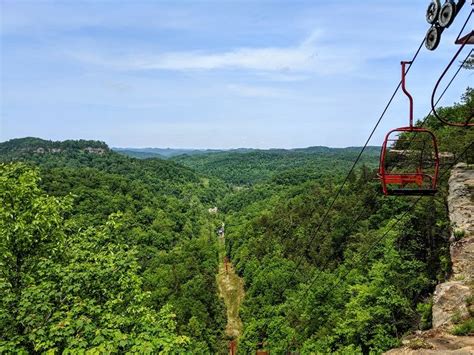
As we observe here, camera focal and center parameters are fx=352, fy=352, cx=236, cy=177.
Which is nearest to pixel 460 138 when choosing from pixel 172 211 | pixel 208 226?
pixel 172 211

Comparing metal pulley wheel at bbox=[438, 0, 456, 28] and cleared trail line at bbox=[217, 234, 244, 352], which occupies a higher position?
metal pulley wheel at bbox=[438, 0, 456, 28]

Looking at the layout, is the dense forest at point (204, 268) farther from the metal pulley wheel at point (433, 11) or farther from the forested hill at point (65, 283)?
the metal pulley wheel at point (433, 11)

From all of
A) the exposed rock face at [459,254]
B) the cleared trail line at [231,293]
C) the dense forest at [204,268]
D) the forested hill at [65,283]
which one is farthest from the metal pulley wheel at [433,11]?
the cleared trail line at [231,293]

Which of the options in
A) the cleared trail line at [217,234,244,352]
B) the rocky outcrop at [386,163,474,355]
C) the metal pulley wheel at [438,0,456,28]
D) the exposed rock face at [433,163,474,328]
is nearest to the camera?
the metal pulley wheel at [438,0,456,28]

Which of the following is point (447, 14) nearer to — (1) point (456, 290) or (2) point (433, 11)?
(2) point (433, 11)

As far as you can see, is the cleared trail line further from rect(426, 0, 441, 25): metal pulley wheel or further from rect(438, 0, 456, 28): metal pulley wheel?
rect(438, 0, 456, 28): metal pulley wheel

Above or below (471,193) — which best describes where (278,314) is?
below

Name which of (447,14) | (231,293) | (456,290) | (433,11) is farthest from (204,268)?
(447,14)

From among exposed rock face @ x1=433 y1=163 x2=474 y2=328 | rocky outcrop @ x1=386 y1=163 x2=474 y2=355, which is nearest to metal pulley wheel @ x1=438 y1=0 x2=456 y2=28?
rocky outcrop @ x1=386 y1=163 x2=474 y2=355

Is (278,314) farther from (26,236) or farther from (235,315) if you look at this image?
(26,236)
